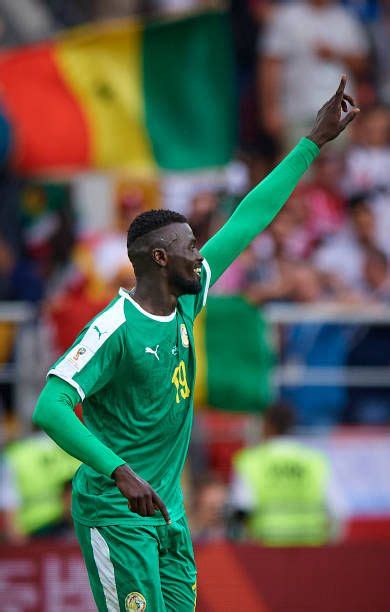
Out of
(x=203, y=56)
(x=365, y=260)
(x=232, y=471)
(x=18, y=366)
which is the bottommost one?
(x=232, y=471)

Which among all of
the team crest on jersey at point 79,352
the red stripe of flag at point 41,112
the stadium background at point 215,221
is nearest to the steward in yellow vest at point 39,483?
the stadium background at point 215,221

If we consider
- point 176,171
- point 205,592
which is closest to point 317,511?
point 205,592

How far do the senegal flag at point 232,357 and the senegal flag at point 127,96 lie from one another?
1.61m

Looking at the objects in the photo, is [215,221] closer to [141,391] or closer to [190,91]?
[190,91]

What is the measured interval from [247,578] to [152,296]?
293cm

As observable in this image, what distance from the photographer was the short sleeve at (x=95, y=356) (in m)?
5.43

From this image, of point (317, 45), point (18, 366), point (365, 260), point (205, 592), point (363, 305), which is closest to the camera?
point (205, 592)

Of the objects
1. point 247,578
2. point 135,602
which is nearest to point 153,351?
point 135,602

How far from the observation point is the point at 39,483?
376 inches

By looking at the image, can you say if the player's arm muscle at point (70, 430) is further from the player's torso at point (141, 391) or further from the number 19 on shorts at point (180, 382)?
the number 19 on shorts at point (180, 382)

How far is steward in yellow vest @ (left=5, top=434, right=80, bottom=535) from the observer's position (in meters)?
9.48

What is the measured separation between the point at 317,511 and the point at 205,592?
179 centimetres

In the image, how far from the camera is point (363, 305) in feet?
36.6

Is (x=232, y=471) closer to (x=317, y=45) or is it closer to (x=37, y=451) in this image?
(x=37, y=451)
